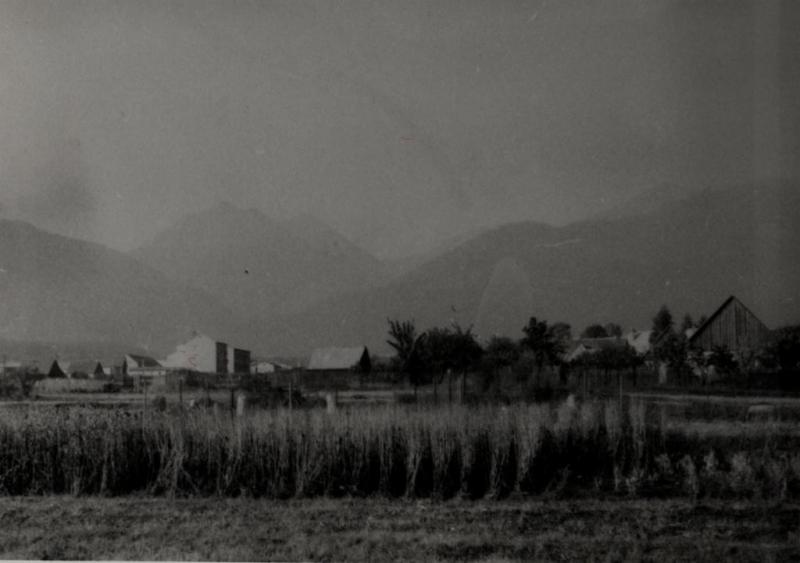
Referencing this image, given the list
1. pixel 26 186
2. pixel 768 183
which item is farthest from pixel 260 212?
pixel 768 183

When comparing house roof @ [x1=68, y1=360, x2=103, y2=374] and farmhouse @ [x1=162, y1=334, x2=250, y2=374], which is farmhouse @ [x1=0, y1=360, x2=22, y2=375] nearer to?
house roof @ [x1=68, y1=360, x2=103, y2=374]

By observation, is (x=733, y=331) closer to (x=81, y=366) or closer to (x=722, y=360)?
(x=722, y=360)

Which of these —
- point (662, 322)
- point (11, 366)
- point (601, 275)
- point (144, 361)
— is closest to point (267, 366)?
point (144, 361)

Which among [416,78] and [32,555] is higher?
[416,78]

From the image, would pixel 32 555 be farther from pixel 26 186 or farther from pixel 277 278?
pixel 26 186

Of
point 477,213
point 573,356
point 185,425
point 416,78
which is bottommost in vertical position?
point 185,425
